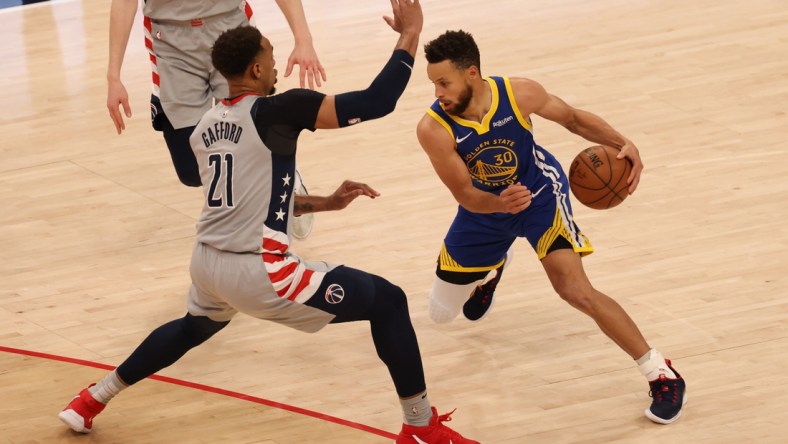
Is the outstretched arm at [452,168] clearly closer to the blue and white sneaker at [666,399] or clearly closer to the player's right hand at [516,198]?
the player's right hand at [516,198]

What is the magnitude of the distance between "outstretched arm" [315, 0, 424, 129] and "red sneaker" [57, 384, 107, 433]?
5.28 feet

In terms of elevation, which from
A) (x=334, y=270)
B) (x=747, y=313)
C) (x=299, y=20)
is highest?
(x=299, y=20)

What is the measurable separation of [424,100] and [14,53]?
419cm

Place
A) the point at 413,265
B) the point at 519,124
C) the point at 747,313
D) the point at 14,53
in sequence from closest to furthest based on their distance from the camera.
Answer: the point at 519,124 < the point at 747,313 < the point at 413,265 < the point at 14,53

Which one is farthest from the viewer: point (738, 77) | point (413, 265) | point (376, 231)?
point (738, 77)

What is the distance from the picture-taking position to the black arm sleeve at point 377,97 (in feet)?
16.0

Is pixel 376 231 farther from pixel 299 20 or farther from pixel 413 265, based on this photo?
pixel 299 20

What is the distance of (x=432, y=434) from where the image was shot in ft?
16.9

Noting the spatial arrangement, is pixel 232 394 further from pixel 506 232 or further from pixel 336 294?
pixel 506 232

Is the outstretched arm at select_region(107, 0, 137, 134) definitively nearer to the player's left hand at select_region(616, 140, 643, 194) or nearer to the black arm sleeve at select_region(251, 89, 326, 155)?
the black arm sleeve at select_region(251, 89, 326, 155)

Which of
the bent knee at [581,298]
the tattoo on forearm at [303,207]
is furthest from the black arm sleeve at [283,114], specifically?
the bent knee at [581,298]

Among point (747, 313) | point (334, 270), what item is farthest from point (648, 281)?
point (334, 270)

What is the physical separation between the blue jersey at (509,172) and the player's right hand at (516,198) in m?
0.43

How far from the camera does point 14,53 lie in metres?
11.7
